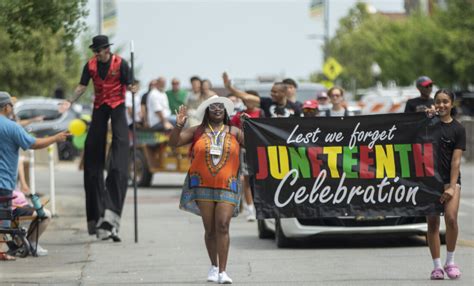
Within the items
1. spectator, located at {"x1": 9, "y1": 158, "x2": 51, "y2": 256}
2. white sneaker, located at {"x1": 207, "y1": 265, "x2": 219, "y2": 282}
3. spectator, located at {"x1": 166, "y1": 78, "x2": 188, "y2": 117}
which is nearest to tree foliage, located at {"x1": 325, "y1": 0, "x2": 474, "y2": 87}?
spectator, located at {"x1": 166, "y1": 78, "x2": 188, "y2": 117}

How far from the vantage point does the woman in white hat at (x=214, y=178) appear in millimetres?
12016

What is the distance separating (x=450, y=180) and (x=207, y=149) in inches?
86.6

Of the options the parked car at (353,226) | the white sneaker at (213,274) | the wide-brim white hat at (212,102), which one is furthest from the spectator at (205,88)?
the white sneaker at (213,274)

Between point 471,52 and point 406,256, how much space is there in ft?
138

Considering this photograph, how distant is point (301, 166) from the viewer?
1303cm

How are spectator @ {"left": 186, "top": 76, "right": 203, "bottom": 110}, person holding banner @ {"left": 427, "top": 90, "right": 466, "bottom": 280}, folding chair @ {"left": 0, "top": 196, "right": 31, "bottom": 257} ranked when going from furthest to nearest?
spectator @ {"left": 186, "top": 76, "right": 203, "bottom": 110}
folding chair @ {"left": 0, "top": 196, "right": 31, "bottom": 257}
person holding banner @ {"left": 427, "top": 90, "right": 466, "bottom": 280}

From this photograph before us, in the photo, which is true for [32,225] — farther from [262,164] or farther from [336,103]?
[336,103]

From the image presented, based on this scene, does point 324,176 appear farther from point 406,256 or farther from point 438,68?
point 438,68

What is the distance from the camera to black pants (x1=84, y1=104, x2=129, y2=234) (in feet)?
54.3

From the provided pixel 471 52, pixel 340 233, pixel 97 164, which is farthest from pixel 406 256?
pixel 471 52

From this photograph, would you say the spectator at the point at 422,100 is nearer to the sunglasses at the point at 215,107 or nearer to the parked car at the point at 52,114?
the sunglasses at the point at 215,107

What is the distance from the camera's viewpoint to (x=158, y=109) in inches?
996

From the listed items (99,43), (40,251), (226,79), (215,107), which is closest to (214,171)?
(215,107)

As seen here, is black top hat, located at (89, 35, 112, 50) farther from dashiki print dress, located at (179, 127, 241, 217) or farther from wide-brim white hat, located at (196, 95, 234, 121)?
dashiki print dress, located at (179, 127, 241, 217)
